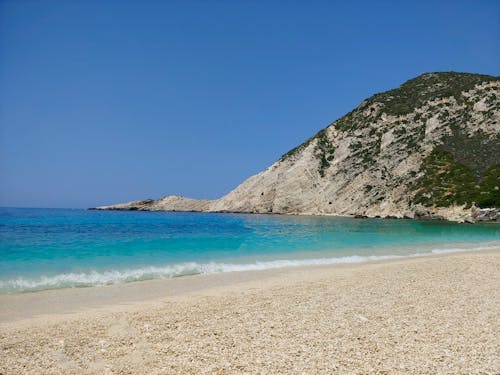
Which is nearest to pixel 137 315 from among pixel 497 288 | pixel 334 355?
pixel 334 355

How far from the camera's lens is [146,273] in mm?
18031

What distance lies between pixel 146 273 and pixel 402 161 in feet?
267

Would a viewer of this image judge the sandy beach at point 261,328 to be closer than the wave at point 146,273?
Yes

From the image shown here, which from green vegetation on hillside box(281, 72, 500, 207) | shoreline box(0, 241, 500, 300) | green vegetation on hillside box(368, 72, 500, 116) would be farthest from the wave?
green vegetation on hillside box(368, 72, 500, 116)

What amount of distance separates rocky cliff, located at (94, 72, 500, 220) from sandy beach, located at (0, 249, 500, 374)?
58898 mm

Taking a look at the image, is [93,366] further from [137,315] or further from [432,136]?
[432,136]

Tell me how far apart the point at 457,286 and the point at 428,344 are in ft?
23.1

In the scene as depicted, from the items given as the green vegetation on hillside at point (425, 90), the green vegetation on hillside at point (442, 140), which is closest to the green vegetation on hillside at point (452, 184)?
the green vegetation on hillside at point (442, 140)

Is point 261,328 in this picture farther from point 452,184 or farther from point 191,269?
point 452,184

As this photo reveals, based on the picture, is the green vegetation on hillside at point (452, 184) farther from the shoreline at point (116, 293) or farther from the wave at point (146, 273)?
the shoreline at point (116, 293)

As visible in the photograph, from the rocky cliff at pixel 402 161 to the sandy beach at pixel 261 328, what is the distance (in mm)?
58898

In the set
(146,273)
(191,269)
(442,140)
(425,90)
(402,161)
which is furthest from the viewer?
(425,90)

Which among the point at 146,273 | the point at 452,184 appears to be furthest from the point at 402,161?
the point at 146,273

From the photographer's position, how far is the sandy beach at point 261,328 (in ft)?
22.0
